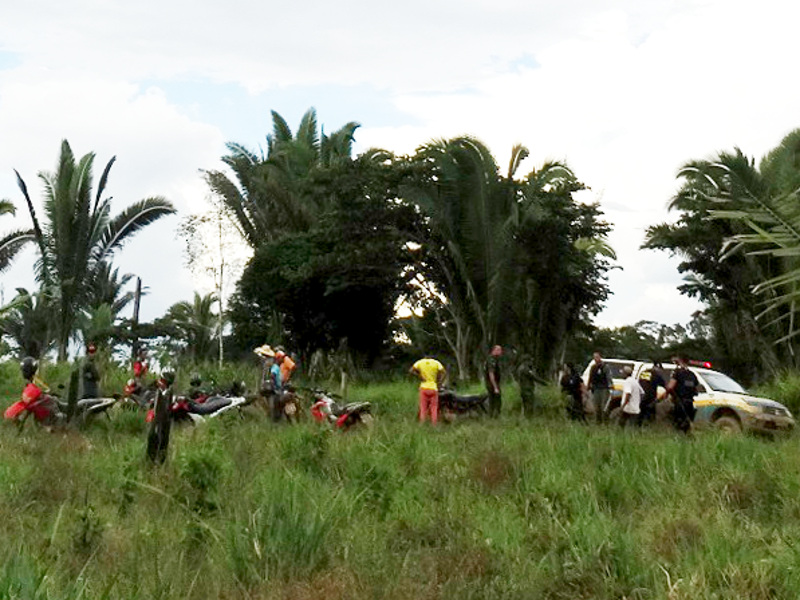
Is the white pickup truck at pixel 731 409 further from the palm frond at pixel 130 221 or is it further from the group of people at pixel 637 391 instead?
the palm frond at pixel 130 221

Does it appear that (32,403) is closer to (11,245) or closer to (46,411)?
(46,411)

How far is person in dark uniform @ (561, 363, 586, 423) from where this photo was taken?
74.6 ft

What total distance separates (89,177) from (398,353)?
557 inches

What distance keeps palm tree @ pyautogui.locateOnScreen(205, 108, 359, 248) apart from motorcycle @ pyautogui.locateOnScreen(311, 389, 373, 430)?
20629 mm

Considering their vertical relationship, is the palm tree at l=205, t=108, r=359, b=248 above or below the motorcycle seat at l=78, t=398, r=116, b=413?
above

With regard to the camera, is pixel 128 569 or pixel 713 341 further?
pixel 713 341

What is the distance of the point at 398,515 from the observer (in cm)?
1112

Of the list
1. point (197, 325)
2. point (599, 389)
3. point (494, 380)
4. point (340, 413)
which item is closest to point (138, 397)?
point (340, 413)

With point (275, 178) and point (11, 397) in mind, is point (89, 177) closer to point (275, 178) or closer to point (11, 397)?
point (11, 397)

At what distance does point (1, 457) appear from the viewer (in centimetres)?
1409

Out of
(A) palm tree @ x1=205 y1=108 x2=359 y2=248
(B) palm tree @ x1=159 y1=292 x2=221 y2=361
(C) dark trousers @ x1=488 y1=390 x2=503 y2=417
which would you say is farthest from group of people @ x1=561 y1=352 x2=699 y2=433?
(B) palm tree @ x1=159 y1=292 x2=221 y2=361

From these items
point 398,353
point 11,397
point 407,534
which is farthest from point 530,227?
point 407,534

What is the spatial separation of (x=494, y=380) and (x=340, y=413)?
12.2 ft

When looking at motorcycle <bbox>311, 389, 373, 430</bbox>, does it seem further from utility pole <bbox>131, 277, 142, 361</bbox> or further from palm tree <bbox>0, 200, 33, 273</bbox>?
utility pole <bbox>131, 277, 142, 361</bbox>
